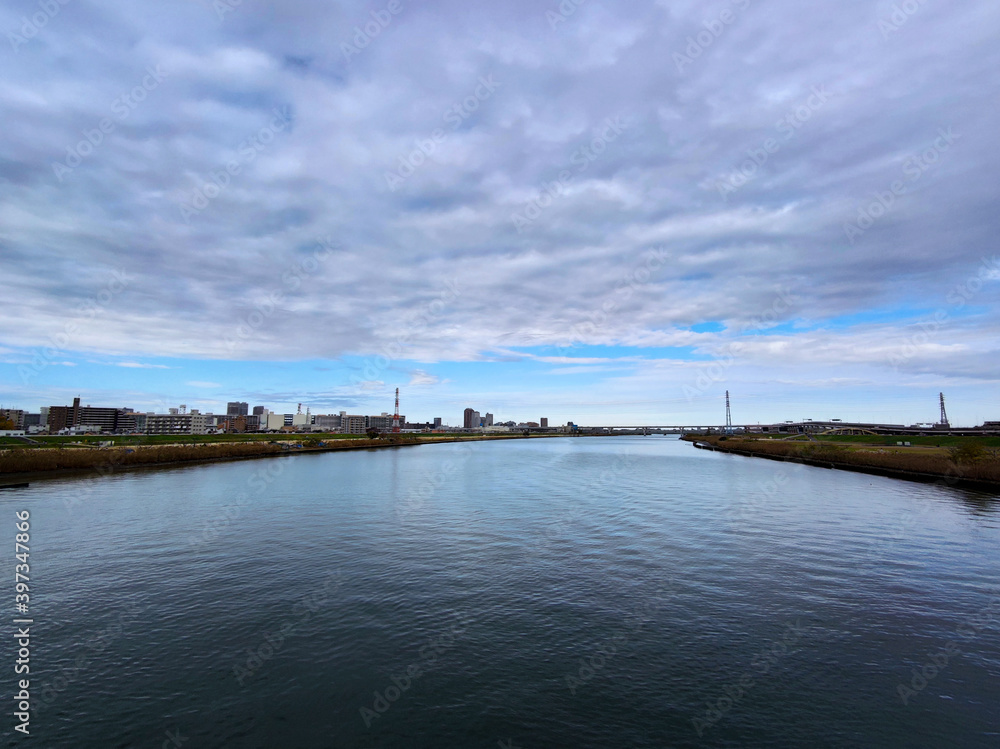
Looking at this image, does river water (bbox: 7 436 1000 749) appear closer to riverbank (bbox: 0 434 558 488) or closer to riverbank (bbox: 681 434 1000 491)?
riverbank (bbox: 681 434 1000 491)

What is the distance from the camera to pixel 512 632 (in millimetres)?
16375

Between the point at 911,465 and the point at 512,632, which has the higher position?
the point at 911,465

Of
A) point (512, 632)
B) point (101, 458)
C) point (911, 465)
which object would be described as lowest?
point (512, 632)

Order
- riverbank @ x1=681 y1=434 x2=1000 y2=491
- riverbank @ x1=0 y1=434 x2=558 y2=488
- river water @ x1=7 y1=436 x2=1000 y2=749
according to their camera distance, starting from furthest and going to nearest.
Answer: riverbank @ x1=0 y1=434 x2=558 y2=488 < riverbank @ x1=681 y1=434 x2=1000 y2=491 < river water @ x1=7 y1=436 x2=1000 y2=749

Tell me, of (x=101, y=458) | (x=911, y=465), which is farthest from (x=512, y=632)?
(x=101, y=458)

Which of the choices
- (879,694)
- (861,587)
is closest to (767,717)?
(879,694)

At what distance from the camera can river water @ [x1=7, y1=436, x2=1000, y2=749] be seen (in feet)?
38.1

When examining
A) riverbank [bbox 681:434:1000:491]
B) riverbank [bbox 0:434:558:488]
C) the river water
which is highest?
riverbank [bbox 0:434:558:488]

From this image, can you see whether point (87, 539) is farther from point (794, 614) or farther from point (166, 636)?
point (794, 614)

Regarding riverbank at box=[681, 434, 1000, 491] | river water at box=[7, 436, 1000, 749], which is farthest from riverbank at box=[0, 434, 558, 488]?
riverbank at box=[681, 434, 1000, 491]

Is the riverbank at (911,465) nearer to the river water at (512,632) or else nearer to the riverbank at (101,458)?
the river water at (512,632)

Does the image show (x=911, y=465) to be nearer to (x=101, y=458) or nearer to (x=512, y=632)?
(x=512, y=632)

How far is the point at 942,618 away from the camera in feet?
57.8

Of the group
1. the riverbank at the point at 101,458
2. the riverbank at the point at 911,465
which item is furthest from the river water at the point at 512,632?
the riverbank at the point at 101,458
